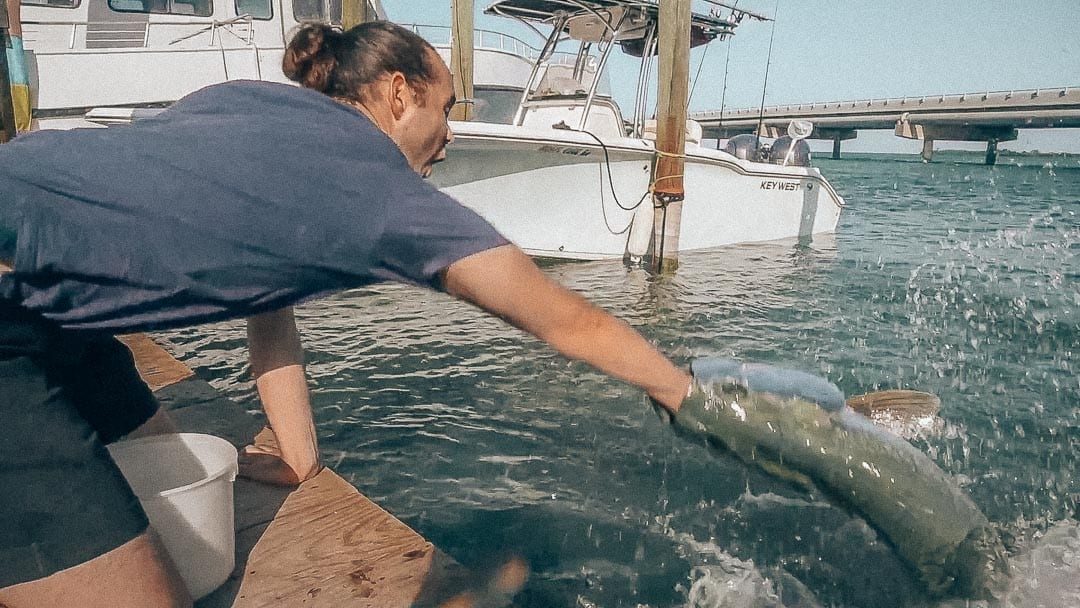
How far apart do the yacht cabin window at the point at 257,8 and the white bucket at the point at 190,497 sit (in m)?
9.40

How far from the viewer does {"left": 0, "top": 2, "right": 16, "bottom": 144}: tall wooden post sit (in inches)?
236

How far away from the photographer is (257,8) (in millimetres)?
10141

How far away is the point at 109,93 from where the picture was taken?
28.8 ft

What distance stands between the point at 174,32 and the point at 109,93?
170 centimetres

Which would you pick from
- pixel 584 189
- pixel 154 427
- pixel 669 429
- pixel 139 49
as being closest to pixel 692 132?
pixel 584 189

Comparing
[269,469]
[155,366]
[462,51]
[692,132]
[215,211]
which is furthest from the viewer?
[692,132]

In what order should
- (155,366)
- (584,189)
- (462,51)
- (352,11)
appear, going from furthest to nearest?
(462,51) < (584,189) < (352,11) < (155,366)

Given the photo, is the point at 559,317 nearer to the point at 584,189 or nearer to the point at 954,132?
the point at 584,189

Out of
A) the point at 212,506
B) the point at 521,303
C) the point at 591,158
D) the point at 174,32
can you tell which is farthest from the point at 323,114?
the point at 174,32

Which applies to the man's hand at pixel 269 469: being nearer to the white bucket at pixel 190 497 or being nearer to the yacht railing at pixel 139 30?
the white bucket at pixel 190 497

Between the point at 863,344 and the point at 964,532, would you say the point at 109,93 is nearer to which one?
the point at 863,344

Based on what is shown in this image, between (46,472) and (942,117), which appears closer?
(46,472)

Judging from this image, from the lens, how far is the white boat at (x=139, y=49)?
338 inches

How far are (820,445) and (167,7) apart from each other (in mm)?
11066
